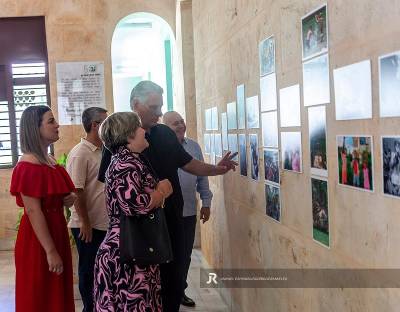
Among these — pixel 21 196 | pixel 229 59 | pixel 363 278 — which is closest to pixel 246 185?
pixel 229 59

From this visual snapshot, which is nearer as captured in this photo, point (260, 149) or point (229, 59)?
point (260, 149)

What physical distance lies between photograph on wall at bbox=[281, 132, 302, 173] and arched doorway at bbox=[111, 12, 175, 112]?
6.32m

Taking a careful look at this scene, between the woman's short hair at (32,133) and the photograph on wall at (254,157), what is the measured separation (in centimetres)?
118

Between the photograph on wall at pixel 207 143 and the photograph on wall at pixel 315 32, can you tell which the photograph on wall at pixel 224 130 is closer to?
the photograph on wall at pixel 207 143

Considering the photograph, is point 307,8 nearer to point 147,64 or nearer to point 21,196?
point 21,196

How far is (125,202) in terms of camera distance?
2.49 metres

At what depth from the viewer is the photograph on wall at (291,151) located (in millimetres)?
2452

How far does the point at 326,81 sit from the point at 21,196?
5.76ft

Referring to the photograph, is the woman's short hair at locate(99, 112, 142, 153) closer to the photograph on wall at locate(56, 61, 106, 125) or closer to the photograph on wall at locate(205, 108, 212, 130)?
the photograph on wall at locate(205, 108, 212, 130)

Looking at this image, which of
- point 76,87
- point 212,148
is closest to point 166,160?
point 212,148

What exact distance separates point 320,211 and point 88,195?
5.94ft

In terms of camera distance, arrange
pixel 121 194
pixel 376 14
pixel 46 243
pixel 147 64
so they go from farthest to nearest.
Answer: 1. pixel 147 64
2. pixel 46 243
3. pixel 121 194
4. pixel 376 14

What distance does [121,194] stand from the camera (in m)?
2.50

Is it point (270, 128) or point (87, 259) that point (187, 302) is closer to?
point (87, 259)
